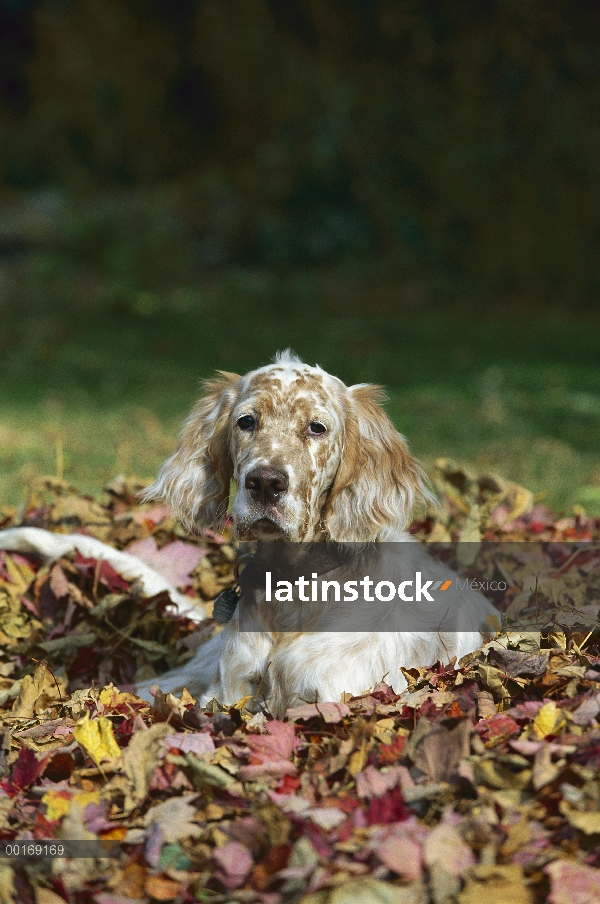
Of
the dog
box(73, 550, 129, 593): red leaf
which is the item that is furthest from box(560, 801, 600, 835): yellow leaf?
box(73, 550, 129, 593): red leaf

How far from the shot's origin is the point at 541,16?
13547 mm

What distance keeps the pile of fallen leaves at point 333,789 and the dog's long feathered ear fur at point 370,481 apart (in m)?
0.49

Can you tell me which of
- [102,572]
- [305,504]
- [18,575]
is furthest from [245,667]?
[18,575]

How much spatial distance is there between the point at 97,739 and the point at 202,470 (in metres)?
1.04

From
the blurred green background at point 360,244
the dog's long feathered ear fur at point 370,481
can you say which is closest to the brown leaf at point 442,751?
the dog's long feathered ear fur at point 370,481

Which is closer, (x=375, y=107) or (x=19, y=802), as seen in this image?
(x=19, y=802)

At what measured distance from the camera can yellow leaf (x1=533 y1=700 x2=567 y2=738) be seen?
2.55 meters

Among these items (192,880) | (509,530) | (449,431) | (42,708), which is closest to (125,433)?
(449,431)

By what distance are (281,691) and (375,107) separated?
13349mm

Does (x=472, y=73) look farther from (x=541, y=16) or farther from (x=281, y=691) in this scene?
(x=281, y=691)

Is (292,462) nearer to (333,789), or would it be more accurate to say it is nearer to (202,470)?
(202,470)

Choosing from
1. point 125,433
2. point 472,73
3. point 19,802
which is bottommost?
point 19,802

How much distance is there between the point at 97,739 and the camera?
2.71 metres

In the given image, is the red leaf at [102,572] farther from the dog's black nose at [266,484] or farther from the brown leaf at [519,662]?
the brown leaf at [519,662]
